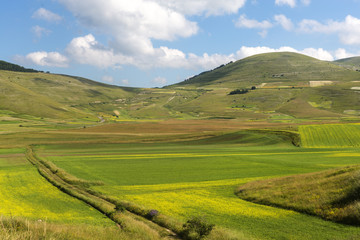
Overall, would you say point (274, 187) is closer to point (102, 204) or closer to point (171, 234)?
point (171, 234)

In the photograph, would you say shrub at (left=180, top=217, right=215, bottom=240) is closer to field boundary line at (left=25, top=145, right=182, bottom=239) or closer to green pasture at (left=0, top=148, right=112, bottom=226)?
field boundary line at (left=25, top=145, right=182, bottom=239)

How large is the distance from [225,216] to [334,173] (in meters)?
13.9

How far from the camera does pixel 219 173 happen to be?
42.2 m

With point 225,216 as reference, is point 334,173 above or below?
above

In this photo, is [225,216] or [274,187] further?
[274,187]

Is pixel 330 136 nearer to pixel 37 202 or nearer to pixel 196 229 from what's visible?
pixel 196 229

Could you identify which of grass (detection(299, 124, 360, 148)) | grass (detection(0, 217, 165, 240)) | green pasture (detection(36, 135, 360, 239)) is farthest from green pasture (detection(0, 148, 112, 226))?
grass (detection(299, 124, 360, 148))

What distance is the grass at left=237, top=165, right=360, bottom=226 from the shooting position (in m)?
21.0

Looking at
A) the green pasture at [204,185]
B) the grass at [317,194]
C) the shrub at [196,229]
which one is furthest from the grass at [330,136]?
the shrub at [196,229]

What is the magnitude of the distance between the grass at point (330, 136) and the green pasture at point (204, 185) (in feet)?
56.2

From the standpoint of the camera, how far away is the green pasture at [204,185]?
65.8ft

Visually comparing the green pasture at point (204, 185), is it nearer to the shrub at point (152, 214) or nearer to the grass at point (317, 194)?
the shrub at point (152, 214)

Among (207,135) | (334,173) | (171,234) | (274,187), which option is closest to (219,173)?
(274,187)

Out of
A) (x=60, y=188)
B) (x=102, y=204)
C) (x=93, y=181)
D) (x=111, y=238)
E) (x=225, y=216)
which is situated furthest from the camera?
(x=93, y=181)
